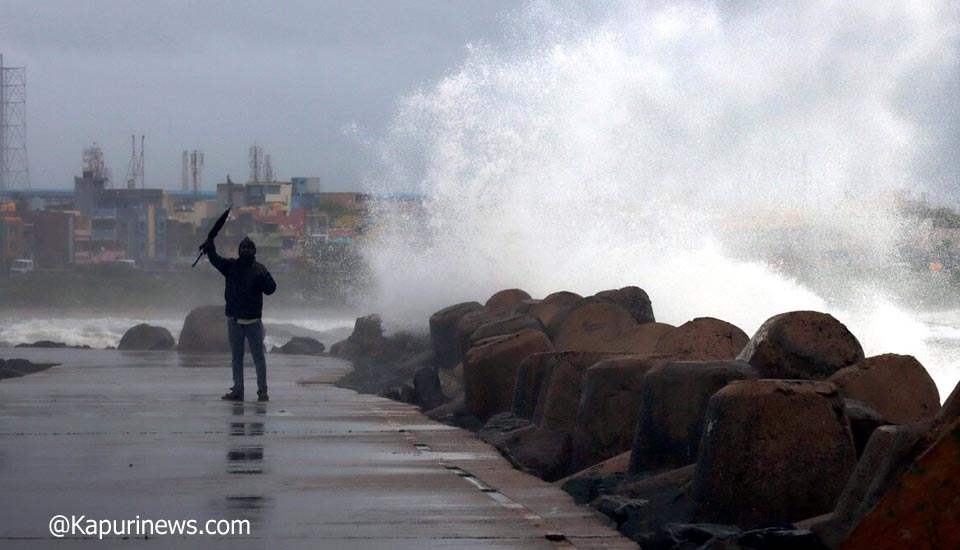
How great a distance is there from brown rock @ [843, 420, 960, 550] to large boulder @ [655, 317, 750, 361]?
20.6 feet

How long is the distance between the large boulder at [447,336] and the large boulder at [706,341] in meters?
9.22

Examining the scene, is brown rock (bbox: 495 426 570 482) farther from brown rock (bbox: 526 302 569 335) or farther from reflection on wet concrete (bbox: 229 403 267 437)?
brown rock (bbox: 526 302 569 335)

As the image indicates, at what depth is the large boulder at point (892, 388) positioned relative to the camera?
10.1m

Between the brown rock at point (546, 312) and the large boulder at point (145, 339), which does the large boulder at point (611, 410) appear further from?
the large boulder at point (145, 339)

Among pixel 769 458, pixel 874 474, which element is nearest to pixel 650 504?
pixel 769 458

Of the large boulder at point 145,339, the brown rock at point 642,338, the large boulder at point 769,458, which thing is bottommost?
the large boulder at point 145,339

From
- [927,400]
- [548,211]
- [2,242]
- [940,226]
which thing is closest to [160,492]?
[927,400]

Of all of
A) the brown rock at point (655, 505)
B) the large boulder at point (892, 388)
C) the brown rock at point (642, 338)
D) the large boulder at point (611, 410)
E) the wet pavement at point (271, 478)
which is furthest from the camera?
the brown rock at point (642, 338)

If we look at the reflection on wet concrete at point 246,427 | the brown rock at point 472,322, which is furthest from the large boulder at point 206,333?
the reflection on wet concrete at point 246,427

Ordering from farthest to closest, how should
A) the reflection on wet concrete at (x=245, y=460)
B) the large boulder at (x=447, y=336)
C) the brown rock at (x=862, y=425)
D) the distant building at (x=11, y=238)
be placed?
the distant building at (x=11, y=238) → the large boulder at (x=447, y=336) → the reflection on wet concrete at (x=245, y=460) → the brown rock at (x=862, y=425)

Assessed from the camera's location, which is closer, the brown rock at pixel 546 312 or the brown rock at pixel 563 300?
the brown rock at pixel 546 312

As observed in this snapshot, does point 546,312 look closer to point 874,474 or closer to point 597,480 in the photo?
point 597,480

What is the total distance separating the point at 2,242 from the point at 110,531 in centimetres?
13810

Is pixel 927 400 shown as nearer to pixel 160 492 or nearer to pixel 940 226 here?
pixel 160 492
